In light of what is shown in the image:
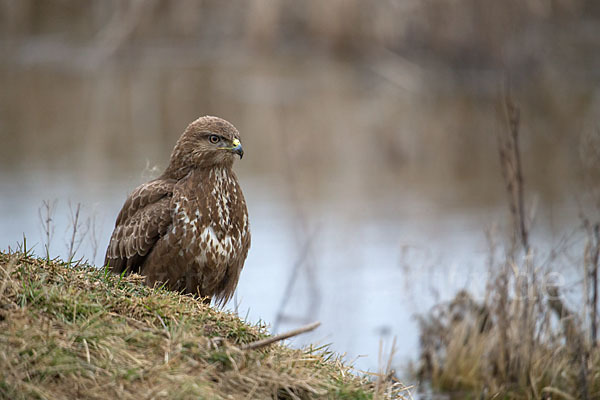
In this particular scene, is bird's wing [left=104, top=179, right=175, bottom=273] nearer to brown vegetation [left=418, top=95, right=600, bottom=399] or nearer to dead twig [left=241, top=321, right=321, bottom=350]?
dead twig [left=241, top=321, right=321, bottom=350]

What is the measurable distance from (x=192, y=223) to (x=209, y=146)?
1.71 feet

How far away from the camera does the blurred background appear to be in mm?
9562

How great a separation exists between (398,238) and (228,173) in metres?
6.45

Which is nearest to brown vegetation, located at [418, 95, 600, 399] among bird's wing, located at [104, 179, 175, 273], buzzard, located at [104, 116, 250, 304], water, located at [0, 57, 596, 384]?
water, located at [0, 57, 596, 384]

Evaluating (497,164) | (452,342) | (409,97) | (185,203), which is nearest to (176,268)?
(185,203)

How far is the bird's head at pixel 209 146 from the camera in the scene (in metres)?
5.31

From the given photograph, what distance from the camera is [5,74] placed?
20.9m

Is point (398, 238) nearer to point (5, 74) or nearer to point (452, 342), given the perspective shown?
point (452, 342)

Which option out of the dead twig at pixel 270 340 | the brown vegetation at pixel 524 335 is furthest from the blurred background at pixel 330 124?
the dead twig at pixel 270 340

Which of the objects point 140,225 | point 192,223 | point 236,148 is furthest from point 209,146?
point 140,225

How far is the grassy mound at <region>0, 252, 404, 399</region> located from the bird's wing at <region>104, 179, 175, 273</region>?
882 millimetres

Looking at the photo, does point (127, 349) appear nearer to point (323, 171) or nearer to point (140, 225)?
point (140, 225)

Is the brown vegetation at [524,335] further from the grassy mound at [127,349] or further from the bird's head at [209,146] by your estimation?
→ the grassy mound at [127,349]

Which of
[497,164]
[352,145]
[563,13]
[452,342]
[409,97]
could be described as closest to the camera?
[452,342]
